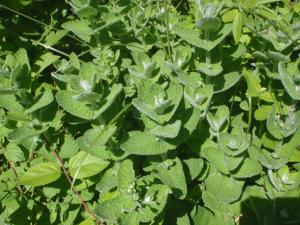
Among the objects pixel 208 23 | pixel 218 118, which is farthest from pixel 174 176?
pixel 208 23

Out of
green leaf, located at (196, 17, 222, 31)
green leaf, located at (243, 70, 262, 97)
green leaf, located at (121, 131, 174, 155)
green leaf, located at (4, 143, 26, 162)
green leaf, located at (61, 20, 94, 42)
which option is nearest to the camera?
green leaf, located at (196, 17, 222, 31)

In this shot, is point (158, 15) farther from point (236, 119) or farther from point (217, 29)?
point (236, 119)

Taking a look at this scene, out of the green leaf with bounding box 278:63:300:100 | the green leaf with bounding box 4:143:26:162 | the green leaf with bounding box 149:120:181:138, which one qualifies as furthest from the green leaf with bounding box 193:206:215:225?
the green leaf with bounding box 4:143:26:162

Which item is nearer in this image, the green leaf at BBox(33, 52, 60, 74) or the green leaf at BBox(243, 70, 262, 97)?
the green leaf at BBox(243, 70, 262, 97)

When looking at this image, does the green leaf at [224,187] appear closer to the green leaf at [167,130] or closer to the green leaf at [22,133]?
the green leaf at [167,130]

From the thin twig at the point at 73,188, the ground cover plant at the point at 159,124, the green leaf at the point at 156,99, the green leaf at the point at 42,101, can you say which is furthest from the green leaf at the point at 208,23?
the thin twig at the point at 73,188

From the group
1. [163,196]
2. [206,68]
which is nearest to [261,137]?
[206,68]

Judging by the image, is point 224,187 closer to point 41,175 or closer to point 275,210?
point 275,210

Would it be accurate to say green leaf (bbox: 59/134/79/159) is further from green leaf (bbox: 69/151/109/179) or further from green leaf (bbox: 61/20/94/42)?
green leaf (bbox: 61/20/94/42)
